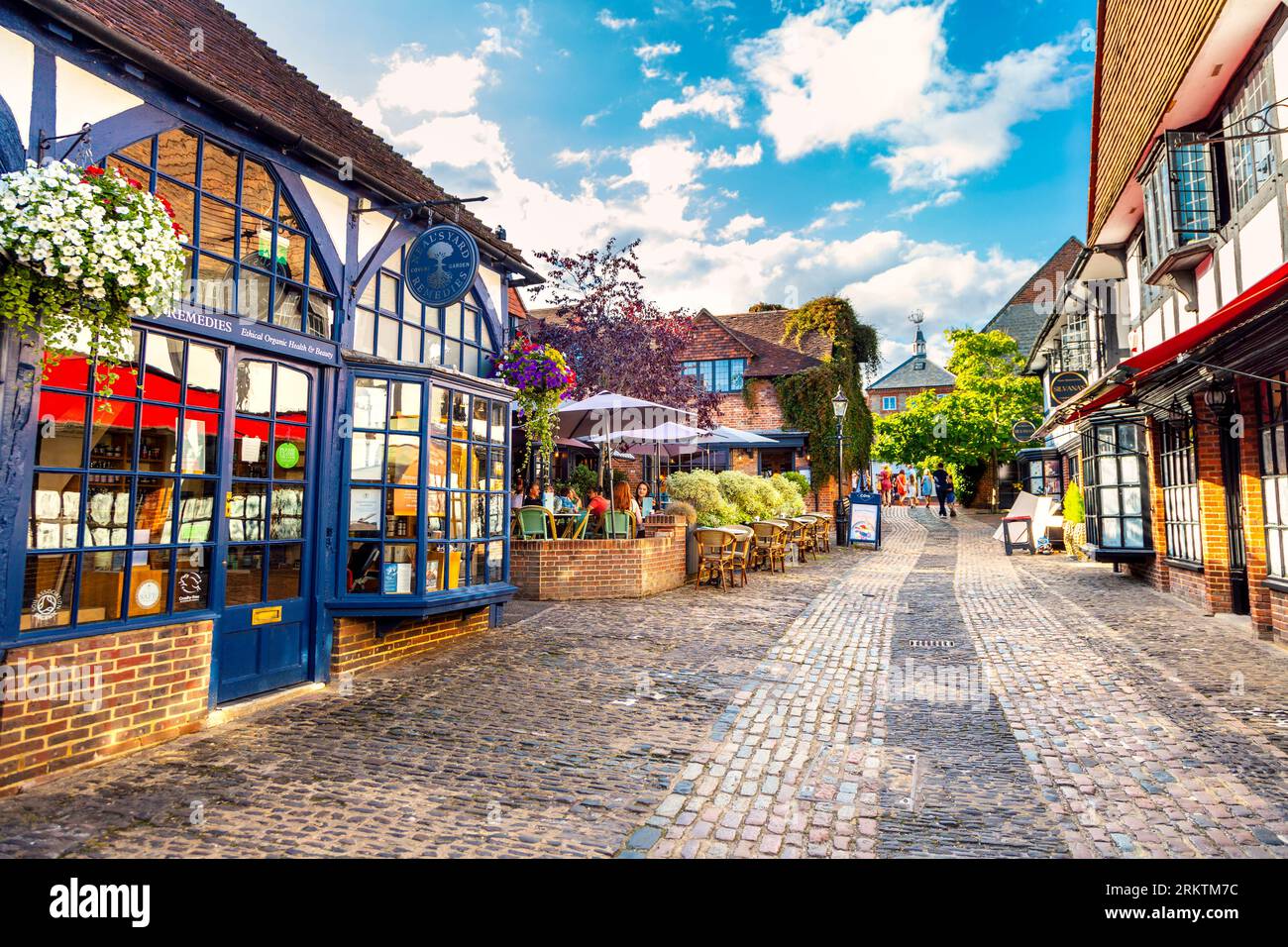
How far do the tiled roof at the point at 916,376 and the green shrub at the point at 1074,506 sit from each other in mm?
56071

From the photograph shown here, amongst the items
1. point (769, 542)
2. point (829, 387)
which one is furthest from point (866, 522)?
point (829, 387)

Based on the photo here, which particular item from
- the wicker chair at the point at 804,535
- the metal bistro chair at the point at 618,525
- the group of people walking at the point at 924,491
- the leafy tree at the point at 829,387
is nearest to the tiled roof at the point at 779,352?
the leafy tree at the point at 829,387

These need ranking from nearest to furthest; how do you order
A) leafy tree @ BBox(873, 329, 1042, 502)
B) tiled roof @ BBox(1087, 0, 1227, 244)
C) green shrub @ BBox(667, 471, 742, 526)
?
tiled roof @ BBox(1087, 0, 1227, 244) < green shrub @ BBox(667, 471, 742, 526) < leafy tree @ BBox(873, 329, 1042, 502)

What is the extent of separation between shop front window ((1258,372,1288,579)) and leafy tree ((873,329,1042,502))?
71.5 feet

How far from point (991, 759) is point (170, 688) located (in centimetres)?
547

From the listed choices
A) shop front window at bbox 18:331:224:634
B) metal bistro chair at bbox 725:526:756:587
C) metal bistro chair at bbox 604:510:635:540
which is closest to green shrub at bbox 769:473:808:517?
metal bistro chair at bbox 725:526:756:587

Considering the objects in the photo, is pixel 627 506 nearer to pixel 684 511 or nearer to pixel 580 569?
pixel 684 511

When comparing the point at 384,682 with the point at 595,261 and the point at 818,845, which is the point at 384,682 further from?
the point at 595,261

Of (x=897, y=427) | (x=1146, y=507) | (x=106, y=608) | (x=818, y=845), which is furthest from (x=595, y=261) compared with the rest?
(x=897, y=427)

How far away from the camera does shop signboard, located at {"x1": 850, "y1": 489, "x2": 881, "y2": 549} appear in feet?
67.7

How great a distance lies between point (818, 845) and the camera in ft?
11.5

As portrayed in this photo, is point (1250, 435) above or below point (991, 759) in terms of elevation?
above

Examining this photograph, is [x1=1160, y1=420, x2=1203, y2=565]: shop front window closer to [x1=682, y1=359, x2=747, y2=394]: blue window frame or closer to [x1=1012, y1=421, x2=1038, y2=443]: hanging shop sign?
[x1=1012, y1=421, x2=1038, y2=443]: hanging shop sign

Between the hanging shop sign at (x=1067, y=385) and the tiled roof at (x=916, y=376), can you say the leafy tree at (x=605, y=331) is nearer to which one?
the hanging shop sign at (x=1067, y=385)
